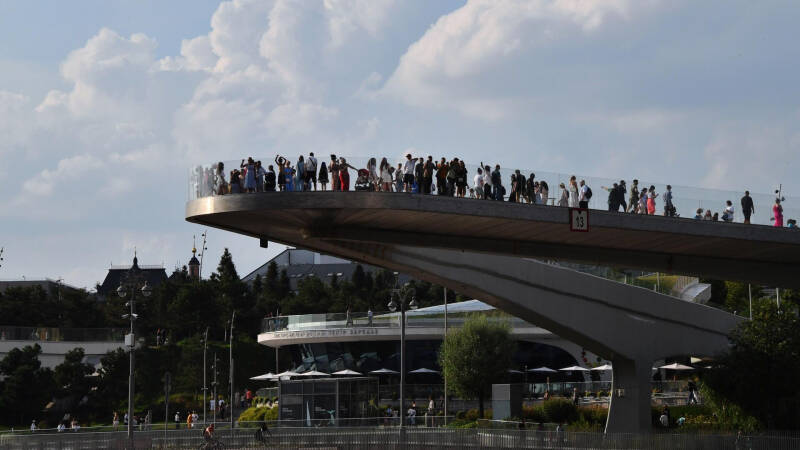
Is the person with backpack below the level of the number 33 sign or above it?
above

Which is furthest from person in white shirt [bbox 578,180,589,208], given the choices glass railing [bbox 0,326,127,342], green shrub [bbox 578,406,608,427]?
glass railing [bbox 0,326,127,342]

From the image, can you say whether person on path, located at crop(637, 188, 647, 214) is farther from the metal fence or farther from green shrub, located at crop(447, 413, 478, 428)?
green shrub, located at crop(447, 413, 478, 428)

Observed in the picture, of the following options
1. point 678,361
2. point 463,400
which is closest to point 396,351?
point 463,400

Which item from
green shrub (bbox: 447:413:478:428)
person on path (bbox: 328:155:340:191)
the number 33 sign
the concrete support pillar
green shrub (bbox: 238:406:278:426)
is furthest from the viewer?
green shrub (bbox: 238:406:278:426)

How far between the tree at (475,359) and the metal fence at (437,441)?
26645 millimetres

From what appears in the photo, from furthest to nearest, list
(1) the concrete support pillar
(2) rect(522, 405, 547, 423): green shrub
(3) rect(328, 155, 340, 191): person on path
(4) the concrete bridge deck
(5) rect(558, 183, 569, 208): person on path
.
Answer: (2) rect(522, 405, 547, 423): green shrub
(1) the concrete support pillar
(5) rect(558, 183, 569, 208): person on path
(3) rect(328, 155, 340, 191): person on path
(4) the concrete bridge deck

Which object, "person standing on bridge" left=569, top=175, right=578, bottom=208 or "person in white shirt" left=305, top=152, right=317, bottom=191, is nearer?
"person in white shirt" left=305, top=152, right=317, bottom=191

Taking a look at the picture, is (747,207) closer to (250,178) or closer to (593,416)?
(593,416)

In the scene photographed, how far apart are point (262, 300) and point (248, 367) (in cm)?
2099

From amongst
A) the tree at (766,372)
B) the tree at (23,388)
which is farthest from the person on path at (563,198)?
the tree at (23,388)

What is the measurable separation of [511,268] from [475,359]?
19631 millimetres

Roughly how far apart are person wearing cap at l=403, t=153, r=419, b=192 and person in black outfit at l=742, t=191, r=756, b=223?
533 inches

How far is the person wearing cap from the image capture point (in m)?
36.3

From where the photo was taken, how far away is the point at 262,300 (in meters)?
122
